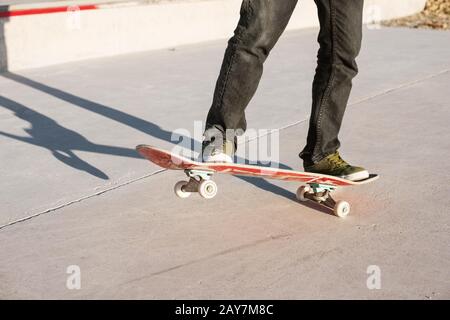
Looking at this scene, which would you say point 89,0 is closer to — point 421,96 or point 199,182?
point 421,96

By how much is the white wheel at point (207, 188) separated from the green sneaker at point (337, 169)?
2.18 feet

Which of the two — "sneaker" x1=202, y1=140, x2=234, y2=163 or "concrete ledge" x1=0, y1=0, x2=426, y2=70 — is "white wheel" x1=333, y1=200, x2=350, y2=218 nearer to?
"sneaker" x1=202, y1=140, x2=234, y2=163

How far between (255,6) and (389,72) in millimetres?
4518

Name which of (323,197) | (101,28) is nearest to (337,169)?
(323,197)

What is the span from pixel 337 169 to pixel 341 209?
237mm

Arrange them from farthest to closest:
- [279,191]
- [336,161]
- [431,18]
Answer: [431,18], [279,191], [336,161]

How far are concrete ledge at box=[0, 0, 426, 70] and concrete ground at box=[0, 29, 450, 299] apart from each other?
41.5 inches

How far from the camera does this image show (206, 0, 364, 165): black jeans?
12.1ft

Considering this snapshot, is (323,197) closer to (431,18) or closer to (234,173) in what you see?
(234,173)

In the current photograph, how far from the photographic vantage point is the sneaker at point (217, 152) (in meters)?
3.71

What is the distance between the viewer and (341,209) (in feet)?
12.7

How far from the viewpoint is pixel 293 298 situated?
9.85 ft

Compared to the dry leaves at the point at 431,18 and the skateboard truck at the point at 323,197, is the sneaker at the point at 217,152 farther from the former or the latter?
the dry leaves at the point at 431,18

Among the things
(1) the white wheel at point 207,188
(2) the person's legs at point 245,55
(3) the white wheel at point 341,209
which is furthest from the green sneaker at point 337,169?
(1) the white wheel at point 207,188
